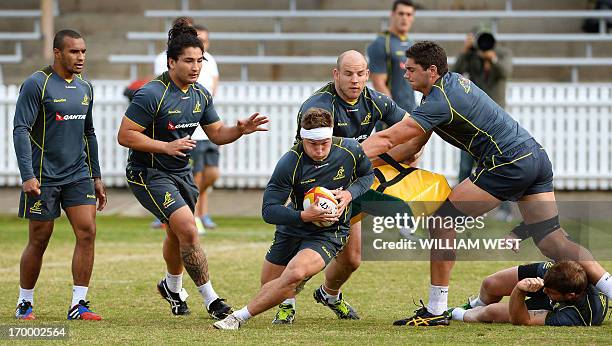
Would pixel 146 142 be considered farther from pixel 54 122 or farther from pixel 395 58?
pixel 395 58

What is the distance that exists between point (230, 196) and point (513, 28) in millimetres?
7200

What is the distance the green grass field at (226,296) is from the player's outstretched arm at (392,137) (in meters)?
1.26

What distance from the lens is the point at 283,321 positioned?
28.9ft

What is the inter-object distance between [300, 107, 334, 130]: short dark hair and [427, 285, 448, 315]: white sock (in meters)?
1.43

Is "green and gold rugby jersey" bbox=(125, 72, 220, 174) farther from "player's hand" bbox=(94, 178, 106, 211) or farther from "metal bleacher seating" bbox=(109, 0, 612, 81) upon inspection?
"metal bleacher seating" bbox=(109, 0, 612, 81)

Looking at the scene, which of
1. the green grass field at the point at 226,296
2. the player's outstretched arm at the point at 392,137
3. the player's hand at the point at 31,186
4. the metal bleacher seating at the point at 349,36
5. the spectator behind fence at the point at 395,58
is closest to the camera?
the green grass field at the point at 226,296

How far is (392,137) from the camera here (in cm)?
865

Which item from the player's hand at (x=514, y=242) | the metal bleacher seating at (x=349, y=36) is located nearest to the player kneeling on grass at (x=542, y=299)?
the player's hand at (x=514, y=242)

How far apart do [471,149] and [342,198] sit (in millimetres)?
1165

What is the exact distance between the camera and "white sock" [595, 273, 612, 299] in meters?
8.62

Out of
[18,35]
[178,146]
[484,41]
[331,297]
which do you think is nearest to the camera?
[178,146]

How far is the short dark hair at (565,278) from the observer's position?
8.23 metres

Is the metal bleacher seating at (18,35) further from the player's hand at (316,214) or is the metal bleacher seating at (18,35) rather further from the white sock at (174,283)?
the player's hand at (316,214)

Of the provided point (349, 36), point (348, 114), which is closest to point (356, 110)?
point (348, 114)
